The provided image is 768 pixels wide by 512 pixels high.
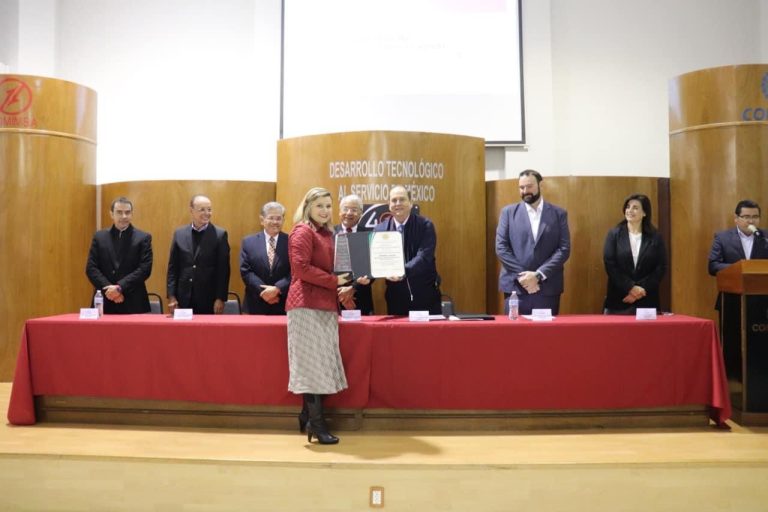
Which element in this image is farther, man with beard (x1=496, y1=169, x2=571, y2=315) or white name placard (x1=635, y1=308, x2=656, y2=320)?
man with beard (x1=496, y1=169, x2=571, y2=315)

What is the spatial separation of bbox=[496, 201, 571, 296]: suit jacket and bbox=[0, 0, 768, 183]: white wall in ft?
9.08

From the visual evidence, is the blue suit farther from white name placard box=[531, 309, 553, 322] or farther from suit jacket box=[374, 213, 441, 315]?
suit jacket box=[374, 213, 441, 315]

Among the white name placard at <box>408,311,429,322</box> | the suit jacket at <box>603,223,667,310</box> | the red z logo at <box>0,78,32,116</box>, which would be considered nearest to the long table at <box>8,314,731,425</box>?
the white name placard at <box>408,311,429,322</box>

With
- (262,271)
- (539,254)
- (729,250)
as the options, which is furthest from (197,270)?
(729,250)

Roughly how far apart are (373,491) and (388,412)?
28.0 inches

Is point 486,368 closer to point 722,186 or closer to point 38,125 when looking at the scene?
point 722,186

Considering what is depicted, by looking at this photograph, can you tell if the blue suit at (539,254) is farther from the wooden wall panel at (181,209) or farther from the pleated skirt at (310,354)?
the wooden wall panel at (181,209)

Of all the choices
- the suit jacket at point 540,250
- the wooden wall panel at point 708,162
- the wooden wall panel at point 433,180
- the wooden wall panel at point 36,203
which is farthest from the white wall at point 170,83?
the wooden wall panel at point 708,162

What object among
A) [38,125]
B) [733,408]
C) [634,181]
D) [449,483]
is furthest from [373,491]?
[38,125]

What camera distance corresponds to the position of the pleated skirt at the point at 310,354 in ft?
11.0

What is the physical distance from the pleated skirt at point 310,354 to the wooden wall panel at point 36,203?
2.95 meters

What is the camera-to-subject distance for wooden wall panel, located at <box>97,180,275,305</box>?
572cm

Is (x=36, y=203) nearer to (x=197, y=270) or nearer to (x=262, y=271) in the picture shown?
(x=197, y=270)

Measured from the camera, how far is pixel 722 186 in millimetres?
4879
